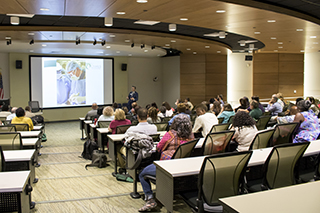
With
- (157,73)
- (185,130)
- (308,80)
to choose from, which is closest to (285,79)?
(308,80)

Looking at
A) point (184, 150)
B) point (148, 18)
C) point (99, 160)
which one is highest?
point (148, 18)

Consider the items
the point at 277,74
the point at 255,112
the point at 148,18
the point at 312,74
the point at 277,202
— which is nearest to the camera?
the point at 277,202

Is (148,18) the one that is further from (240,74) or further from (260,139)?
(240,74)

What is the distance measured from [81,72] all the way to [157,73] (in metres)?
4.78

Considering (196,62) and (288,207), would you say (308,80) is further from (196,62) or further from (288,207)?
(288,207)

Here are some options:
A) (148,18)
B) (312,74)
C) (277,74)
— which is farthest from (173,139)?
(277,74)

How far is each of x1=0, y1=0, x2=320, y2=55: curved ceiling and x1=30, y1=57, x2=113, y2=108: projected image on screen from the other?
345 cm

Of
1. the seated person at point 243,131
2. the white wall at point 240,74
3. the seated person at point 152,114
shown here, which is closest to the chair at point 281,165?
the seated person at point 243,131

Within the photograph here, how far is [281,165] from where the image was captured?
10.2 feet

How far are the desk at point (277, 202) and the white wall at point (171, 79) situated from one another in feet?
48.9

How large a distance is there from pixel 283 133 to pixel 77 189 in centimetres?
347

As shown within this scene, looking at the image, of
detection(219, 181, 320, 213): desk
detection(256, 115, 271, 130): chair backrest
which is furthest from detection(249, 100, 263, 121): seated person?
detection(219, 181, 320, 213): desk

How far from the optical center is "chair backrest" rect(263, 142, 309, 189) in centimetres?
300

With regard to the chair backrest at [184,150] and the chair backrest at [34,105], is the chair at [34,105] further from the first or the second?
the chair backrest at [184,150]
